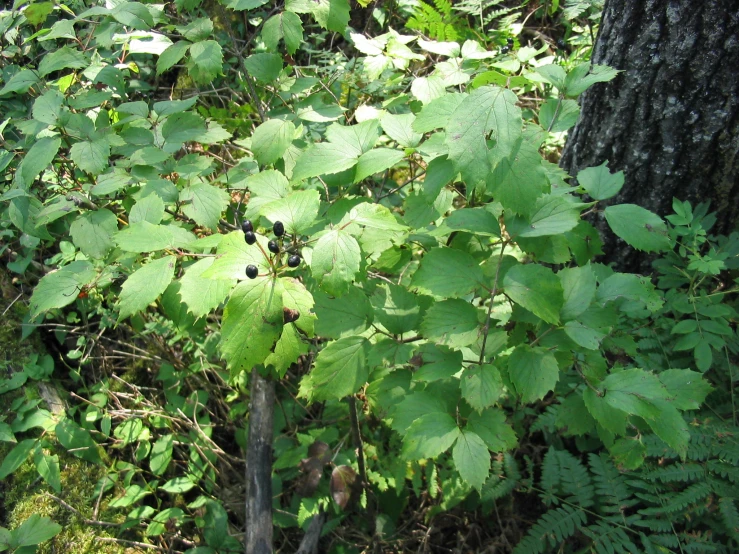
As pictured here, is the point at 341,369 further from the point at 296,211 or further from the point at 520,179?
the point at 520,179

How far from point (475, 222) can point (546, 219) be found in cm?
20

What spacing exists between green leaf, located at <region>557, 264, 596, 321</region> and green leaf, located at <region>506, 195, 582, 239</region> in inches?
7.2

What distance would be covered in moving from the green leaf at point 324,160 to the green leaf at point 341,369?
54 centimetres

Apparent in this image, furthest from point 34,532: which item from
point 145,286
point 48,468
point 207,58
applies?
point 207,58

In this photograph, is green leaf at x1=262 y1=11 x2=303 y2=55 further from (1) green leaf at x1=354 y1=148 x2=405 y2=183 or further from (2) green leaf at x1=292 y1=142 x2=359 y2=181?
(1) green leaf at x1=354 y1=148 x2=405 y2=183

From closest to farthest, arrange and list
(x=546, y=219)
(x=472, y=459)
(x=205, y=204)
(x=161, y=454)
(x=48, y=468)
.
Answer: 1. (x=472, y=459)
2. (x=546, y=219)
3. (x=205, y=204)
4. (x=48, y=468)
5. (x=161, y=454)

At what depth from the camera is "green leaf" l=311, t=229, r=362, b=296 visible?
4.13ft

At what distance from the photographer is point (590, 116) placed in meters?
2.30

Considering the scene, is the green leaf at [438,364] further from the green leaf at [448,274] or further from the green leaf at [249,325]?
the green leaf at [249,325]

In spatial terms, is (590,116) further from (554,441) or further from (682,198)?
(554,441)

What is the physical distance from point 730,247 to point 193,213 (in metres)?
2.15

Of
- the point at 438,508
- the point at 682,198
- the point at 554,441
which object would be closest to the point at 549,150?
the point at 682,198

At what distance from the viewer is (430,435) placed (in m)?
1.36

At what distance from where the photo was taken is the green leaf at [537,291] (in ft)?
4.37
